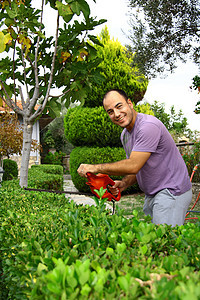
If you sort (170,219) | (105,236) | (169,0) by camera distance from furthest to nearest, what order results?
(169,0)
(170,219)
(105,236)

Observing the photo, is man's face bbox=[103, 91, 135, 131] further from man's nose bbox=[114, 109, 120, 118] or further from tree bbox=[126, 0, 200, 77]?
tree bbox=[126, 0, 200, 77]

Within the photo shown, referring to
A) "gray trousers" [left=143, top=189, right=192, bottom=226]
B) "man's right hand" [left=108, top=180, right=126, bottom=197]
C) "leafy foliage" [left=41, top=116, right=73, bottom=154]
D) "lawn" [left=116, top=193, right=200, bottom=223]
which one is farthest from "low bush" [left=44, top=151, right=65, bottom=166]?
"gray trousers" [left=143, top=189, right=192, bottom=226]

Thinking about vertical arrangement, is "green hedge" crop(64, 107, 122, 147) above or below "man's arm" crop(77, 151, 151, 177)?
above

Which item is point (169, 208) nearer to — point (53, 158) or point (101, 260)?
point (101, 260)

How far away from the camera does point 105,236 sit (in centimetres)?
151

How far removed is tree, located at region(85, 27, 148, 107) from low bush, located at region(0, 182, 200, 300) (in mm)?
8699

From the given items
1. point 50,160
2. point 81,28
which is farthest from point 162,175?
point 50,160

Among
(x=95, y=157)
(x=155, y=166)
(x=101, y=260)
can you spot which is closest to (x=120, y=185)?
(x=155, y=166)

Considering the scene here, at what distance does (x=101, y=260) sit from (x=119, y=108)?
174 centimetres

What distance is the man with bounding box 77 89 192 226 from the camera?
2480mm

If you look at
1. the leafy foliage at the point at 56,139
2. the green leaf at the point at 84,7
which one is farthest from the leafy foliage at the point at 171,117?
the green leaf at the point at 84,7

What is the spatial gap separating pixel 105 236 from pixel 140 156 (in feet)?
3.53

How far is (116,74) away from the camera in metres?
10.5

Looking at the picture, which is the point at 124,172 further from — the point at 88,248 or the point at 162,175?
the point at 88,248
